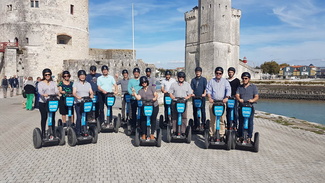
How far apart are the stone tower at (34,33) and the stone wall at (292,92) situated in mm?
33386

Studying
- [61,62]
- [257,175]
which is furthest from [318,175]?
[61,62]

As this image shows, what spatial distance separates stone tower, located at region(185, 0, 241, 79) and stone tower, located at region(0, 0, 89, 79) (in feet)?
101

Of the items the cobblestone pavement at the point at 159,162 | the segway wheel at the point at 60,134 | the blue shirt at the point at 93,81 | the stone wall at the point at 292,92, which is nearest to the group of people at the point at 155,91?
the blue shirt at the point at 93,81

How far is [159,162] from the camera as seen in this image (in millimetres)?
5227

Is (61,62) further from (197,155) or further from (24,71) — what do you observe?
(197,155)

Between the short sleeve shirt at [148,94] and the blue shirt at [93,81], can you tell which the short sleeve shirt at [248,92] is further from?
the blue shirt at [93,81]

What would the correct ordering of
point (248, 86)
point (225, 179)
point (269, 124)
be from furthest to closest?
point (269, 124)
point (248, 86)
point (225, 179)

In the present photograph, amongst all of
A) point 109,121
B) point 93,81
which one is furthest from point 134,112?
point 93,81

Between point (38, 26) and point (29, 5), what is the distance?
237 cm

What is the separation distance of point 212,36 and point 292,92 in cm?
1918

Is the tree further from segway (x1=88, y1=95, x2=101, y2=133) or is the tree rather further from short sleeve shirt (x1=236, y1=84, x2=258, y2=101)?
segway (x1=88, y1=95, x2=101, y2=133)

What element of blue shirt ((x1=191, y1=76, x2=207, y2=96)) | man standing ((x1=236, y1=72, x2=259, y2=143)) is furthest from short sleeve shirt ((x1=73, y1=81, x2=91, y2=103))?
man standing ((x1=236, y1=72, x2=259, y2=143))

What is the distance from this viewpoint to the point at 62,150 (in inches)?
236

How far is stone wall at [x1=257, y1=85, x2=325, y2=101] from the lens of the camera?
39656 millimetres
